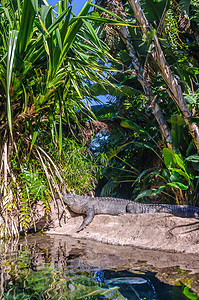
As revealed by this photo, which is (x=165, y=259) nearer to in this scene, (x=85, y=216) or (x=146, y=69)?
(x=85, y=216)

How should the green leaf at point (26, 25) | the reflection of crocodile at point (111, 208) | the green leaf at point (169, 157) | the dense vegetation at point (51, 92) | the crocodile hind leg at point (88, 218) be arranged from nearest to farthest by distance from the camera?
the green leaf at point (26, 25) → the dense vegetation at point (51, 92) → the crocodile hind leg at point (88, 218) → the reflection of crocodile at point (111, 208) → the green leaf at point (169, 157)

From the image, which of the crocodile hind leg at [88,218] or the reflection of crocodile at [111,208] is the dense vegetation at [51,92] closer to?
the reflection of crocodile at [111,208]

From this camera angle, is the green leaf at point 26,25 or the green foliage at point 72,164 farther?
the green foliage at point 72,164

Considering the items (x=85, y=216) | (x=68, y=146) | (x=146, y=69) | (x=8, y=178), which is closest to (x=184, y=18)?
(x=146, y=69)

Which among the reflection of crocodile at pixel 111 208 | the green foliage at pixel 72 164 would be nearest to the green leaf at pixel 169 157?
the reflection of crocodile at pixel 111 208

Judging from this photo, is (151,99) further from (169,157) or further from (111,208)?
(111,208)

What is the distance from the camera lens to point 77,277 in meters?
1.49

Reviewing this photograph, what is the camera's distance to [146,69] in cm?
492

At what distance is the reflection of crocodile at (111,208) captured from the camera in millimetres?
3965

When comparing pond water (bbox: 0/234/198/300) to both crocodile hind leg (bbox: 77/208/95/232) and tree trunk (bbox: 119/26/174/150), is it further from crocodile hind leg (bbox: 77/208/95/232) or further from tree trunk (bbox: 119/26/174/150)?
tree trunk (bbox: 119/26/174/150)

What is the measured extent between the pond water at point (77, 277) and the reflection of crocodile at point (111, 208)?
149 cm

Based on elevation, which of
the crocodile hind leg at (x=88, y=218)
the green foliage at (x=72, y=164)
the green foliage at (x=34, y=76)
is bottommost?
the crocodile hind leg at (x=88, y=218)

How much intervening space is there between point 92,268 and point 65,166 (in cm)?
231

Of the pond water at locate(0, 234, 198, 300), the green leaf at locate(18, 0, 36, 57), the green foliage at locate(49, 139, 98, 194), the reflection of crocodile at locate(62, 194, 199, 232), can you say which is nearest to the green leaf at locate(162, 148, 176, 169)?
the reflection of crocodile at locate(62, 194, 199, 232)
